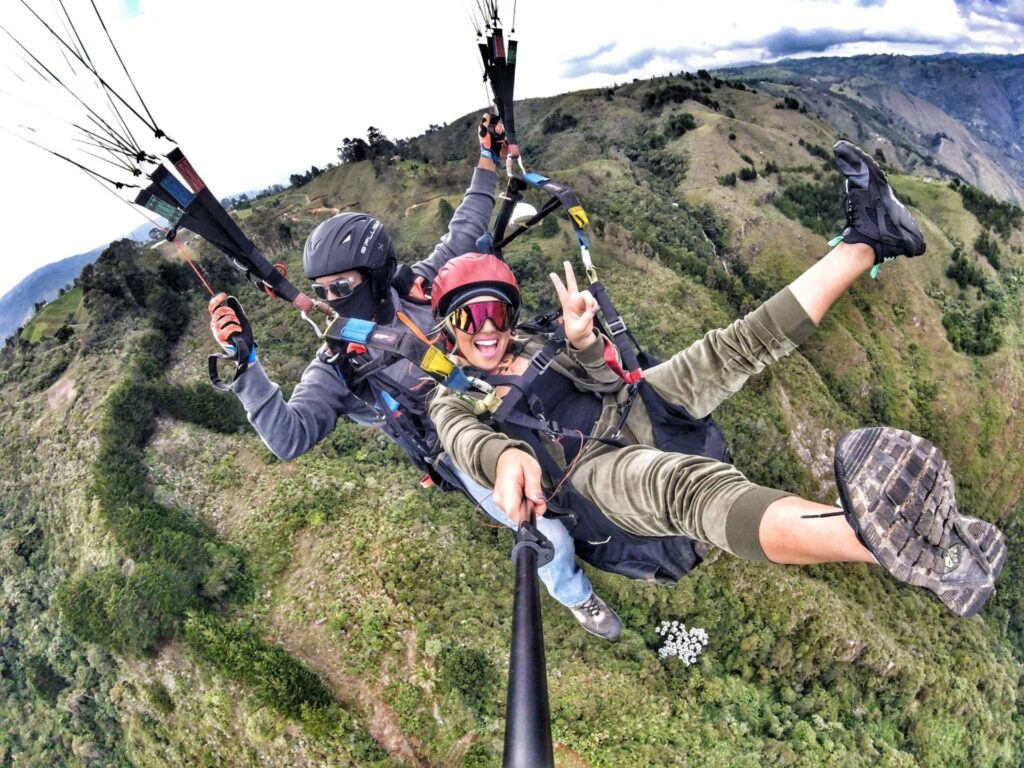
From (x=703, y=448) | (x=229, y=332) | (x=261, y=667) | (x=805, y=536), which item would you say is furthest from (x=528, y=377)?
(x=261, y=667)

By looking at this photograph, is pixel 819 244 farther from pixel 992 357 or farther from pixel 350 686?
pixel 350 686

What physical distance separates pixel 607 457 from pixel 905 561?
195 cm

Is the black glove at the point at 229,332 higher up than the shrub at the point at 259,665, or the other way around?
the black glove at the point at 229,332

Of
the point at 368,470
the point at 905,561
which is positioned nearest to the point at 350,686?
the point at 368,470

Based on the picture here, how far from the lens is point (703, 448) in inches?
183

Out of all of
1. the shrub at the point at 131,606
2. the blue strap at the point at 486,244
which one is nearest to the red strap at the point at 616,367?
the blue strap at the point at 486,244

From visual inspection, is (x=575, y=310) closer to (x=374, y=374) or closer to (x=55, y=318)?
(x=374, y=374)

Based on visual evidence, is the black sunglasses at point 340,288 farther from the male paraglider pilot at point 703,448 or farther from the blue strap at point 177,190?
the male paraglider pilot at point 703,448

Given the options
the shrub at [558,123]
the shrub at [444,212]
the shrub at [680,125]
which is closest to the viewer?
the shrub at [444,212]

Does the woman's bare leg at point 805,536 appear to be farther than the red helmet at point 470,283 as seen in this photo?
No

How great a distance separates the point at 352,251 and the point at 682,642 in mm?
10421

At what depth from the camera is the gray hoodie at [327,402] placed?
5586 millimetres

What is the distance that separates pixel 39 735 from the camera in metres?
11.7

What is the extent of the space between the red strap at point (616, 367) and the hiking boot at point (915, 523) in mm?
1838
